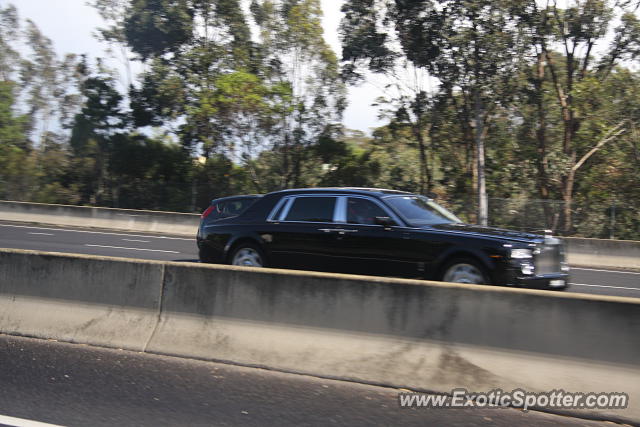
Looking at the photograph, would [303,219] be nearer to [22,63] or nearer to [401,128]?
[401,128]

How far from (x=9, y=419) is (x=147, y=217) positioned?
2147 centimetres

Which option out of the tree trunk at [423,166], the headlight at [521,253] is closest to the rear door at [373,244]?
the headlight at [521,253]

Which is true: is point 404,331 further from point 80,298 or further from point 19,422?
point 80,298

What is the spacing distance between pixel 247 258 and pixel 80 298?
10.2 feet

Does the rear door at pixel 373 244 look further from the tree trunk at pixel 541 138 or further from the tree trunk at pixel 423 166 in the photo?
the tree trunk at pixel 423 166

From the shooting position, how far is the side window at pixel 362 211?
8523 mm

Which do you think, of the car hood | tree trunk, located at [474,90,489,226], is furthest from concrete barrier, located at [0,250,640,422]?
tree trunk, located at [474,90,489,226]

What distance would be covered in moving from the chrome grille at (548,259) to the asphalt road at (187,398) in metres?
3.20

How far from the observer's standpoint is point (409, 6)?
2723 cm

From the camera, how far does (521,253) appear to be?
753 centimetres

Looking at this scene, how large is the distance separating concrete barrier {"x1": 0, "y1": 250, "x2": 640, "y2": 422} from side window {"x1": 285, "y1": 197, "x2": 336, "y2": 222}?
9.19ft

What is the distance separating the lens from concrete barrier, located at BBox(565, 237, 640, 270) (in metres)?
18.0

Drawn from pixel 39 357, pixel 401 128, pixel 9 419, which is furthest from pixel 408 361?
pixel 401 128

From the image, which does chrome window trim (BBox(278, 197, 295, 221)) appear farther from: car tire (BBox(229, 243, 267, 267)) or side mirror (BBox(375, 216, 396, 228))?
side mirror (BBox(375, 216, 396, 228))
